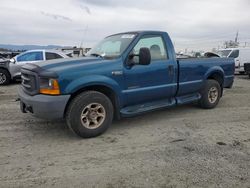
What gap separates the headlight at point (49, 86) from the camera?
4637mm

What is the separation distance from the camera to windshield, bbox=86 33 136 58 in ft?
18.4

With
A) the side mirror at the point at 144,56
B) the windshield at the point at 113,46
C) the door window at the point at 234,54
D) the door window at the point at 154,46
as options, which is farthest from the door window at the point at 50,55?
the door window at the point at 234,54

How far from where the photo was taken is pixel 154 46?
19.8ft

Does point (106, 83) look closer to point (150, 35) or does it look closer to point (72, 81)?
point (72, 81)

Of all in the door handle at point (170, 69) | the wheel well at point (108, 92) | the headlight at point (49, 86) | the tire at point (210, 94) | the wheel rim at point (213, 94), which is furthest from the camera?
the wheel rim at point (213, 94)

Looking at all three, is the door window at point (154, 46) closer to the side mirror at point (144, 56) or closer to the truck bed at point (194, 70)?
the side mirror at point (144, 56)

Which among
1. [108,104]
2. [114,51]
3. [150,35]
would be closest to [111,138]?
[108,104]

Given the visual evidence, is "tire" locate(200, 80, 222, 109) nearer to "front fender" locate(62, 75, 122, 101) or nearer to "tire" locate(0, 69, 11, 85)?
"front fender" locate(62, 75, 122, 101)

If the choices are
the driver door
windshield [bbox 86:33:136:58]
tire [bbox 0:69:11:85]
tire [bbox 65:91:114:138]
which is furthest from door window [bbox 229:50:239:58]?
tire [bbox 65:91:114:138]

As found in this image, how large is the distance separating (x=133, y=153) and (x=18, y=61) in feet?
32.8

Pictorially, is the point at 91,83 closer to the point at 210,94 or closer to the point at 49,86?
the point at 49,86

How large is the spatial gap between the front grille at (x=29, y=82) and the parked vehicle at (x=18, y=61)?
301 inches

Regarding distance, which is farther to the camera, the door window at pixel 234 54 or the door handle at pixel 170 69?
the door window at pixel 234 54

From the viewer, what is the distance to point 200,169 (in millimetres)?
3840
